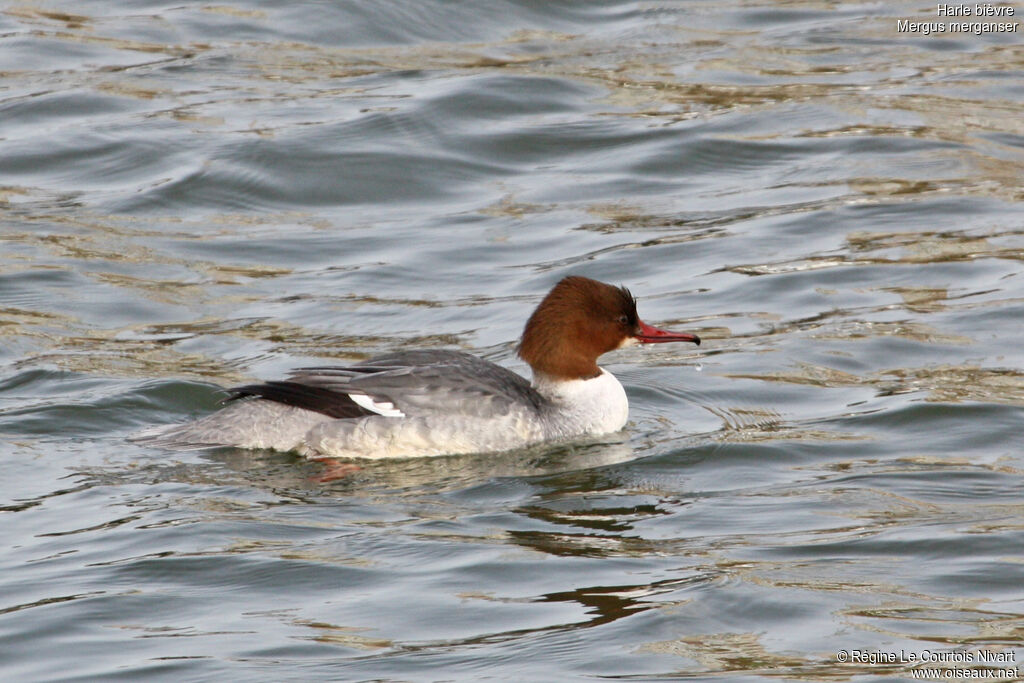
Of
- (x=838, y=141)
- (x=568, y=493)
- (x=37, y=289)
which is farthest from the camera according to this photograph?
(x=838, y=141)

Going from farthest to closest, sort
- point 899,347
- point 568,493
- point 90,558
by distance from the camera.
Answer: point 899,347 < point 568,493 < point 90,558

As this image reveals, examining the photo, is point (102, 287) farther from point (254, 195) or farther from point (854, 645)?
point (854, 645)

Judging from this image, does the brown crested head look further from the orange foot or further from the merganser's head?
the orange foot

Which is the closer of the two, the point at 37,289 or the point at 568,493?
the point at 568,493

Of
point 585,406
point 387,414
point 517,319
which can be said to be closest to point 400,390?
point 387,414

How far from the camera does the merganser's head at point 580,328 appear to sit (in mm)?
8641

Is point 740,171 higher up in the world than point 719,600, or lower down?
higher up

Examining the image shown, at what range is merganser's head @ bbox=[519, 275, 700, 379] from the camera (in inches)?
340

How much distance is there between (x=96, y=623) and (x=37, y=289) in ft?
16.3

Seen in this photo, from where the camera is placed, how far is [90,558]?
6777mm

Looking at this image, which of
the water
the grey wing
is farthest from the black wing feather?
the water

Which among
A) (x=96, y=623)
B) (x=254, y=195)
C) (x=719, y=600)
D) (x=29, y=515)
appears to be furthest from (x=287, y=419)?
(x=254, y=195)

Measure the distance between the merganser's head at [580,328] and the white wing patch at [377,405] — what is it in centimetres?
93

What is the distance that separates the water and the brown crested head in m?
0.51
